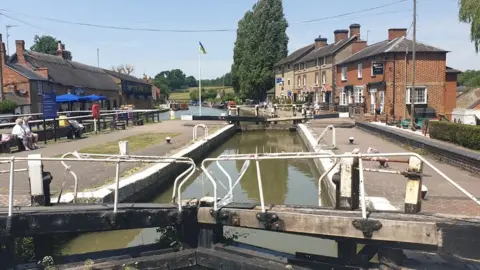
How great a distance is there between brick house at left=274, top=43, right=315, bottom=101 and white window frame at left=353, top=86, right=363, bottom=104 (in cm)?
1860

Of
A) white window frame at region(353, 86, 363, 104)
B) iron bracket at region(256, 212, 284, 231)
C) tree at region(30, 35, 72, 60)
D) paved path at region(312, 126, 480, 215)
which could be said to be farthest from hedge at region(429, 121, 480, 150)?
tree at region(30, 35, 72, 60)

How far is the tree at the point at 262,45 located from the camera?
67.1 m

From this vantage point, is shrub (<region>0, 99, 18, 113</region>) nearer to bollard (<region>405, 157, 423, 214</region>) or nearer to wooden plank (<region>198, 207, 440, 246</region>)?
wooden plank (<region>198, 207, 440, 246</region>)

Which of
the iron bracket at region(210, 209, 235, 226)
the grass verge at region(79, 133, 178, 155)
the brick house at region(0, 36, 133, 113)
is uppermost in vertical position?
the brick house at region(0, 36, 133, 113)

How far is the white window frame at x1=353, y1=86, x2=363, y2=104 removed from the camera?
130 feet

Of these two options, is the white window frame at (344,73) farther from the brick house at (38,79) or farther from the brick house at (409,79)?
the brick house at (38,79)

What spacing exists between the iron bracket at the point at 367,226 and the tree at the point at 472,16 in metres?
18.8

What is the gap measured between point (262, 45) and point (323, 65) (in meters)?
18.6

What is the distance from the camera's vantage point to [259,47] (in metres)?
67.9

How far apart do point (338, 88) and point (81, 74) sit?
98.5ft

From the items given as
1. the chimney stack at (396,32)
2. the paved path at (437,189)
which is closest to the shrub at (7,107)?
the paved path at (437,189)

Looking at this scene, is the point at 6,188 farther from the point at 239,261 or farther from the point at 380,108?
the point at 380,108

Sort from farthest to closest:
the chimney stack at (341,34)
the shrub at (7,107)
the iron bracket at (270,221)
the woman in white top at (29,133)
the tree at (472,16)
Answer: the chimney stack at (341,34) < the shrub at (7,107) < the tree at (472,16) < the woman in white top at (29,133) < the iron bracket at (270,221)

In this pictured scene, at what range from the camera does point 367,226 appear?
16.1 feet
